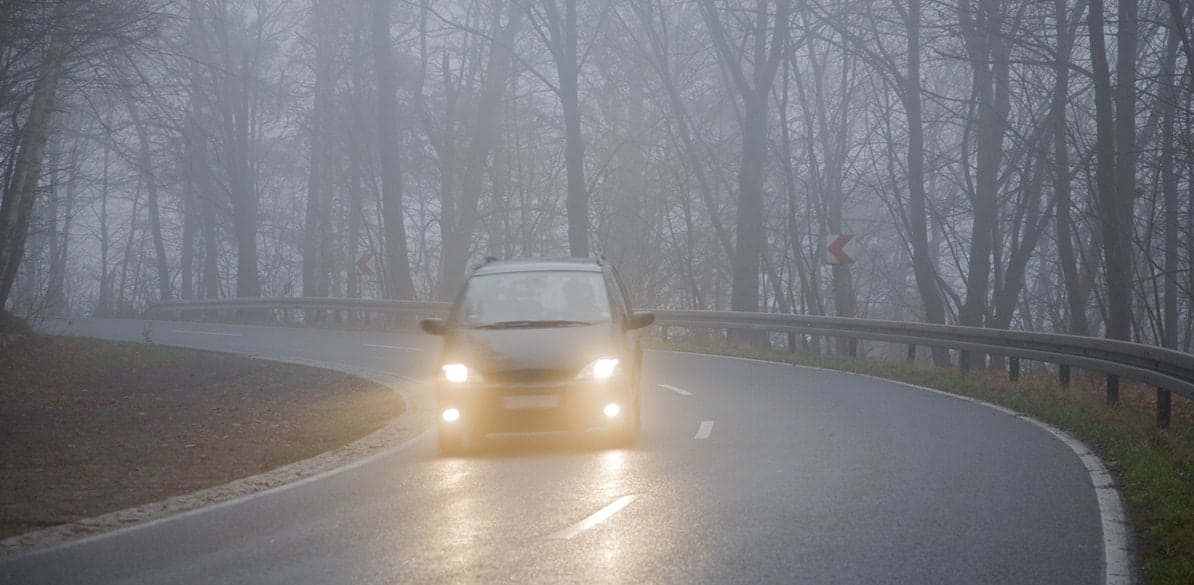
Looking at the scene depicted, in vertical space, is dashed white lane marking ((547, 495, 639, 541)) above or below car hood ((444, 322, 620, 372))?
below

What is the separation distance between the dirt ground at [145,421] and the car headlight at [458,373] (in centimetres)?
174

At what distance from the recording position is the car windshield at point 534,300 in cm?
1339

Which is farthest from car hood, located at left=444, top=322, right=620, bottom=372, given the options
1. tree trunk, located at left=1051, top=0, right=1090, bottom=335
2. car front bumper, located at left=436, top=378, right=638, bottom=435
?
tree trunk, located at left=1051, top=0, right=1090, bottom=335

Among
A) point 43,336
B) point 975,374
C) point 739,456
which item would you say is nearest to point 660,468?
point 739,456

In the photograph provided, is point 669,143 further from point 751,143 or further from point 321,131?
point 751,143

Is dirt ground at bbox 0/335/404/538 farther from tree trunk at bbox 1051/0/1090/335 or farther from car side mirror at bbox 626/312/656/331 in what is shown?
tree trunk at bbox 1051/0/1090/335

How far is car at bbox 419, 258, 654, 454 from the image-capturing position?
12523 millimetres

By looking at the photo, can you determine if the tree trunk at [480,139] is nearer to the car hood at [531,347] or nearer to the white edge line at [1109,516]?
the car hood at [531,347]

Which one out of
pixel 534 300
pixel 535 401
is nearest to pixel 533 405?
pixel 535 401

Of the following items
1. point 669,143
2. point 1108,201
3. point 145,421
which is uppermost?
point 669,143

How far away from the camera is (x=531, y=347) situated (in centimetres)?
1267

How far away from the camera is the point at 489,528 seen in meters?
8.84

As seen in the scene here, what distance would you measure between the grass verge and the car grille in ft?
15.5

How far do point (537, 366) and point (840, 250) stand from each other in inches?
622
